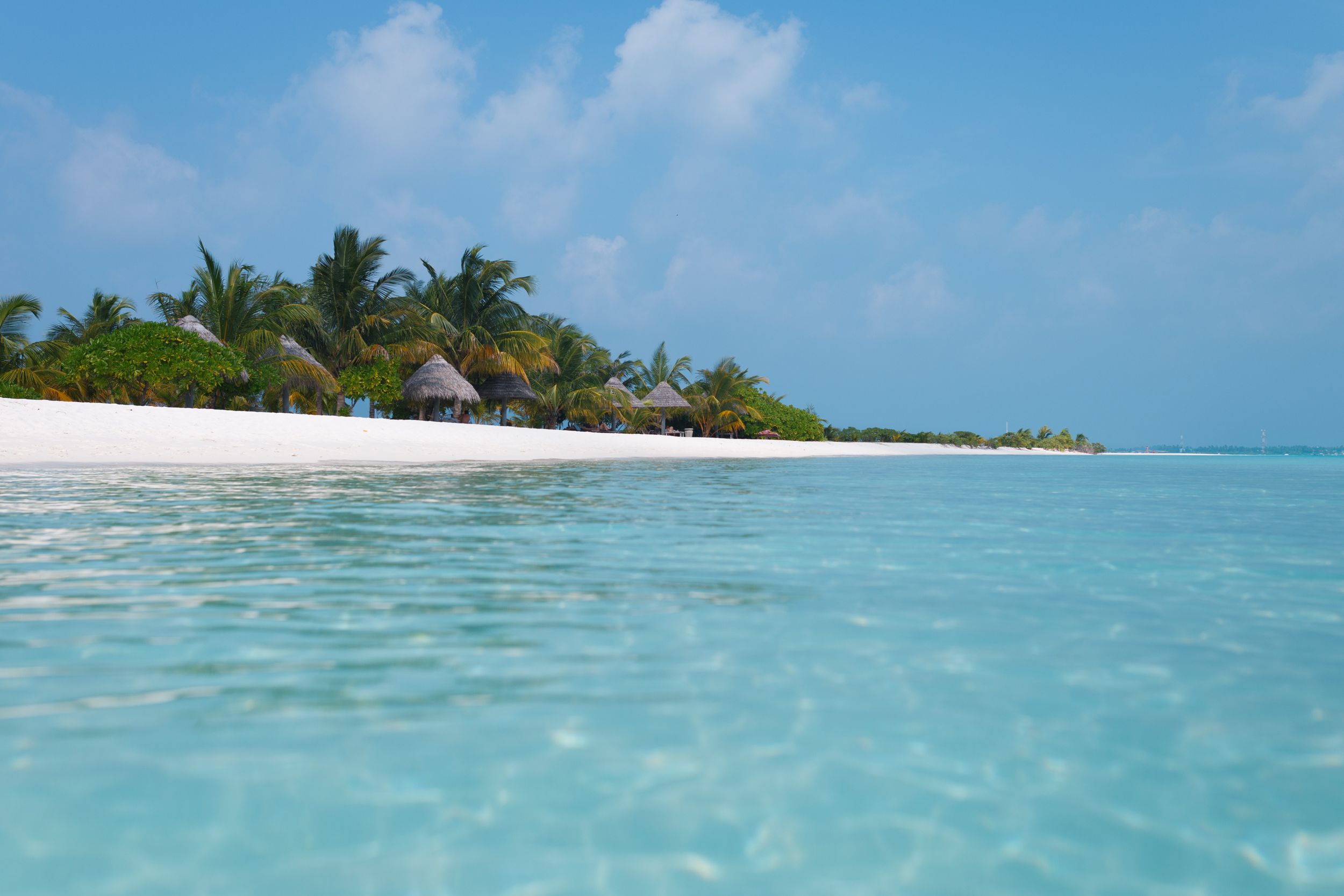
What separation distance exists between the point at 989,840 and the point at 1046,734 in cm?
58

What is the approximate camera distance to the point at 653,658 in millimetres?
2627

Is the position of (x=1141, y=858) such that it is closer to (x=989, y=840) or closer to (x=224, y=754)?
(x=989, y=840)

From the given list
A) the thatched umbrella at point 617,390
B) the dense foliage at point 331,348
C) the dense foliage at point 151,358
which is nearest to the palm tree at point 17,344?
the dense foliage at point 331,348

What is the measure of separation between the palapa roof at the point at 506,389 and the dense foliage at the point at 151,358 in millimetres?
11413

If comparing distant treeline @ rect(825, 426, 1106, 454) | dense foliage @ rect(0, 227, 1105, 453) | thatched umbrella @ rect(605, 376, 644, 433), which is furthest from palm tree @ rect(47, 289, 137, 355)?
distant treeline @ rect(825, 426, 1106, 454)

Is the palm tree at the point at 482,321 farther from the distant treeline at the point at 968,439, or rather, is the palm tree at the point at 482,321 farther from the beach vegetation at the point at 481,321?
the distant treeline at the point at 968,439

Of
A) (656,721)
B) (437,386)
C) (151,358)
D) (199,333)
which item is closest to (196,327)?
(199,333)

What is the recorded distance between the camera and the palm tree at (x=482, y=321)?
28.8 m

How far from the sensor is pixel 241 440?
14.3m

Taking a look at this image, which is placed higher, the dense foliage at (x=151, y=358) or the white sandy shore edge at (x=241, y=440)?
the dense foliage at (x=151, y=358)

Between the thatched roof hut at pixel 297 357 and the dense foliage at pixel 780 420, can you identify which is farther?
the dense foliage at pixel 780 420

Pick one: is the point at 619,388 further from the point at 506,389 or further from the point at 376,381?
the point at 376,381

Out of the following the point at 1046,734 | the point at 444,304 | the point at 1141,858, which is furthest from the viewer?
the point at 444,304

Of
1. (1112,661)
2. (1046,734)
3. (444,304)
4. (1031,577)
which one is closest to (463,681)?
(1046,734)
